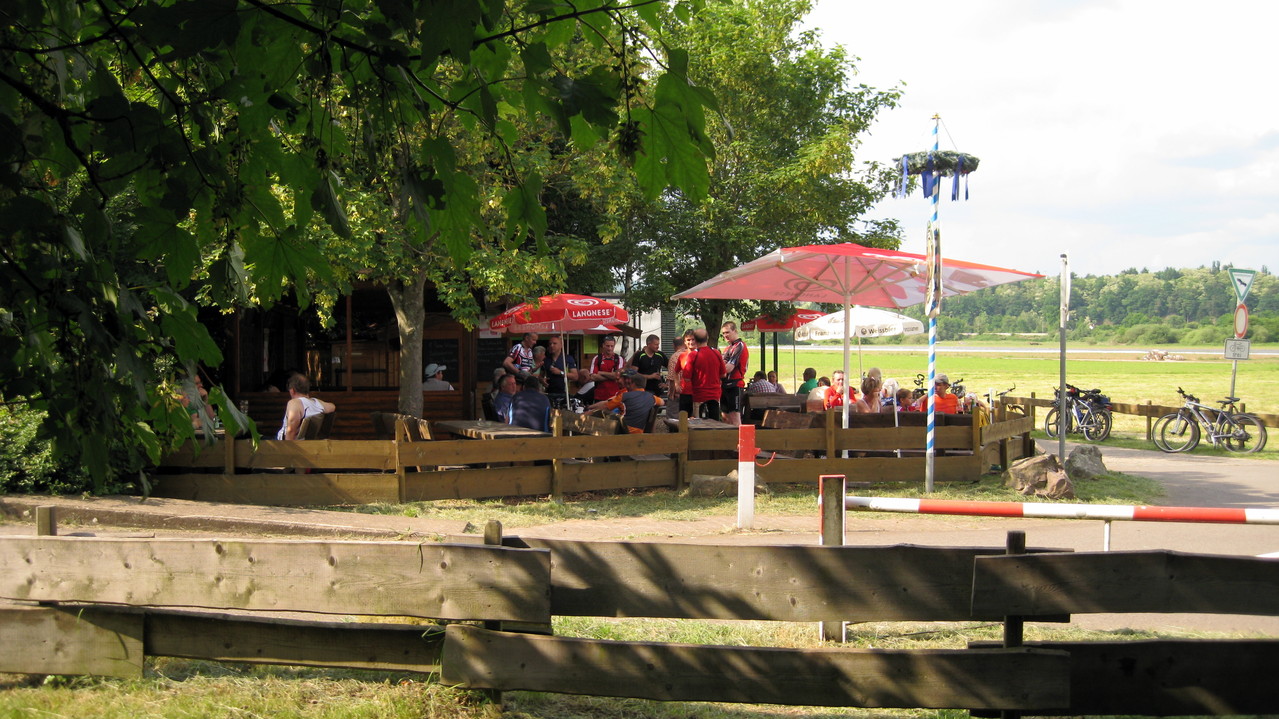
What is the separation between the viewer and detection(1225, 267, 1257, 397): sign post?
19984mm

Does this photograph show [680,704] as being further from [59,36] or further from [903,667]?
[59,36]

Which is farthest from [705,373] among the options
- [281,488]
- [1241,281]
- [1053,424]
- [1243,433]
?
[1053,424]

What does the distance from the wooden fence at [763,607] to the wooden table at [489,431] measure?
747 cm

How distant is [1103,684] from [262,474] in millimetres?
8678

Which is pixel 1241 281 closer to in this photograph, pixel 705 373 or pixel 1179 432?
pixel 1179 432

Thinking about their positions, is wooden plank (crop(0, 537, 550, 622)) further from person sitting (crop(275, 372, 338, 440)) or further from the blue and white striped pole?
the blue and white striped pole

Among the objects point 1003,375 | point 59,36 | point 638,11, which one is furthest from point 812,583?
point 1003,375

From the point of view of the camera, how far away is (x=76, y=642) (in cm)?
470

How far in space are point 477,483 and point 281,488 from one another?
78.1 inches

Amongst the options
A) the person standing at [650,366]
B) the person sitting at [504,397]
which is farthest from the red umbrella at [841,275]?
the person sitting at [504,397]

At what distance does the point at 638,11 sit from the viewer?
258 centimetres

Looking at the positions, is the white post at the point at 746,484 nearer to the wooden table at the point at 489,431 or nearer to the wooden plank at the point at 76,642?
the wooden table at the point at 489,431

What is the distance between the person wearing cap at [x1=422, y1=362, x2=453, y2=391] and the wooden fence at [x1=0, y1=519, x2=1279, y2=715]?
14.2 meters

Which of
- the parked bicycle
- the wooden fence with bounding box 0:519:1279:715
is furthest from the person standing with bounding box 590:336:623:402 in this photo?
the wooden fence with bounding box 0:519:1279:715
